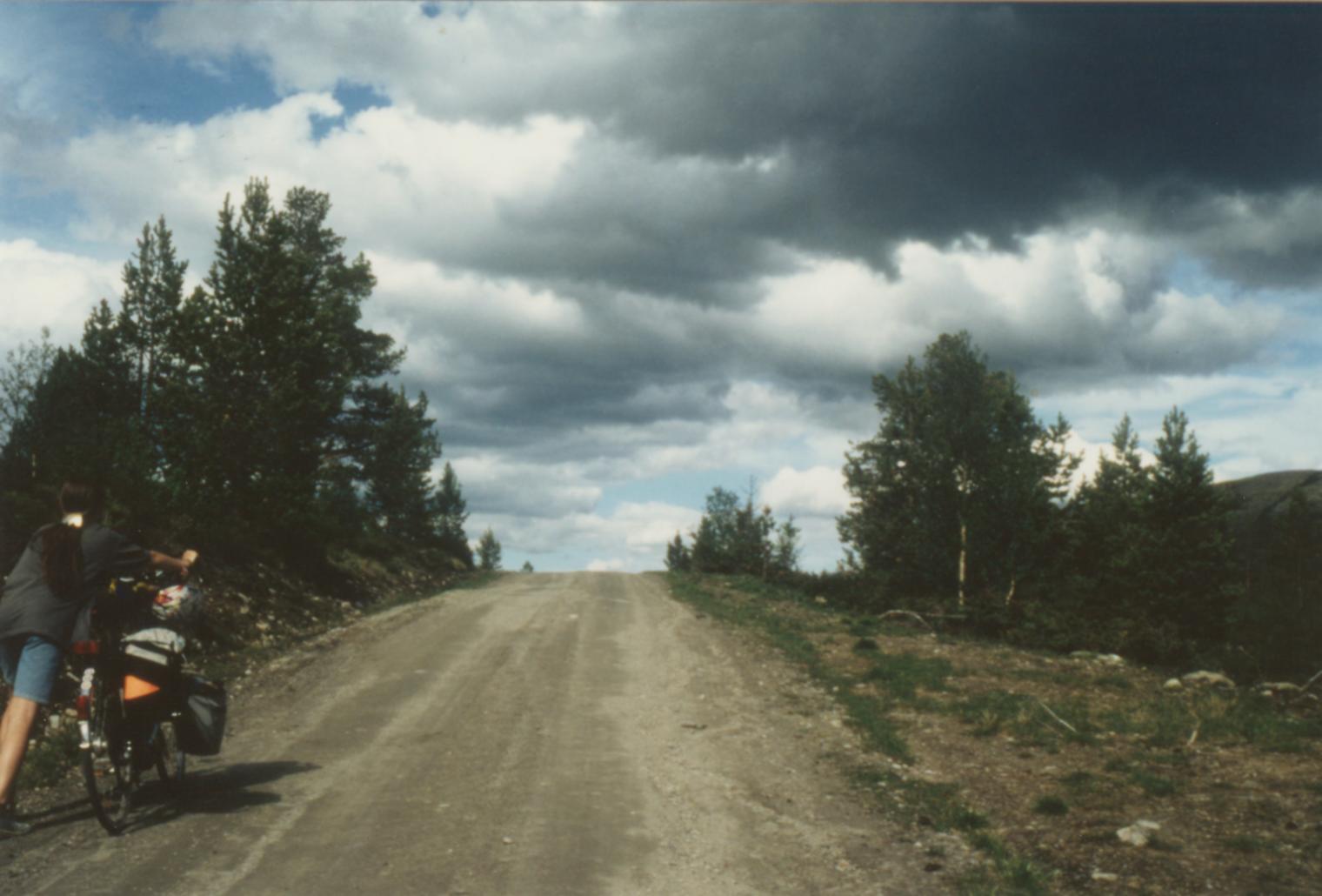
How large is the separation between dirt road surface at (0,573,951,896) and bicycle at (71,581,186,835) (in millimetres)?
353

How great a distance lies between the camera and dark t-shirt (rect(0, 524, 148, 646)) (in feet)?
19.4

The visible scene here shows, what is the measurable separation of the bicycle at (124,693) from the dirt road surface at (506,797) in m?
0.35

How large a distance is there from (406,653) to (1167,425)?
42523mm

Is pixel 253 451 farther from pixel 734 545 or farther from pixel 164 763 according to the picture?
pixel 734 545

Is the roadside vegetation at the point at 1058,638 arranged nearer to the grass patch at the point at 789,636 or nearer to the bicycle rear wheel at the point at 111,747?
the grass patch at the point at 789,636

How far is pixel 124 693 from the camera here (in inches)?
250

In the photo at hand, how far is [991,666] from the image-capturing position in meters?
13.6

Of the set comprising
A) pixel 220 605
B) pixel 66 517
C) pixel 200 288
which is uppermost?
pixel 200 288

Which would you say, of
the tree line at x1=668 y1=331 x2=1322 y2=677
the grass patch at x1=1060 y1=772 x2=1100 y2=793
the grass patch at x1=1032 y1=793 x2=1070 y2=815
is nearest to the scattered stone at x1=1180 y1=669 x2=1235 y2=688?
the grass patch at x1=1060 y1=772 x2=1100 y2=793

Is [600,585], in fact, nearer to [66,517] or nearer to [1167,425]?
[66,517]

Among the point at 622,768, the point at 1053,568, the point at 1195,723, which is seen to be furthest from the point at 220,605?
the point at 1053,568

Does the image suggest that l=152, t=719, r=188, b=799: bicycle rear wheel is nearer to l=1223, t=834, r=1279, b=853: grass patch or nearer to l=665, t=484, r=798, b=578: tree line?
l=1223, t=834, r=1279, b=853: grass patch

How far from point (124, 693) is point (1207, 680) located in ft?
43.0

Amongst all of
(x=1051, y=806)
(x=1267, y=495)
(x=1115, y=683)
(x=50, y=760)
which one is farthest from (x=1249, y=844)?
(x=1267, y=495)
